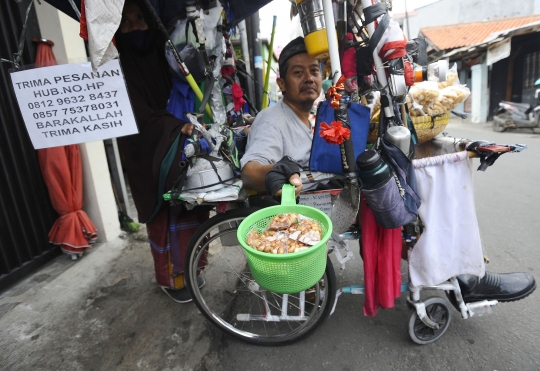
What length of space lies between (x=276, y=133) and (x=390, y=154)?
2.31ft

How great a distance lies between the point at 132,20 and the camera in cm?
218

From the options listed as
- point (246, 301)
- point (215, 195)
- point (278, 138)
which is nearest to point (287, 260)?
point (215, 195)

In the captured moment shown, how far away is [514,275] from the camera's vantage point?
2135 millimetres

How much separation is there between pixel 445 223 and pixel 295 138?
0.99m

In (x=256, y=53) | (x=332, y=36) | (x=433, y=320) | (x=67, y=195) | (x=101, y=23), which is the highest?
(x=256, y=53)

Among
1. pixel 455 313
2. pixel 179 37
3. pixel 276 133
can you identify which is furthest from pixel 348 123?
pixel 455 313

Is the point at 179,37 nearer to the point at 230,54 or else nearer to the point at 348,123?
the point at 230,54

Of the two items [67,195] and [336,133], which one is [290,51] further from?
[67,195]

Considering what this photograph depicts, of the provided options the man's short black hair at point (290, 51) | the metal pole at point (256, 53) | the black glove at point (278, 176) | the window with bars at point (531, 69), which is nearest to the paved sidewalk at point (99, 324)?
the black glove at point (278, 176)

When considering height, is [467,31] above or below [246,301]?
→ above

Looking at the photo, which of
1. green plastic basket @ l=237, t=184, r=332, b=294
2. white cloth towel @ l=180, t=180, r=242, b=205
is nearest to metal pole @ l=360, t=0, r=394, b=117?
green plastic basket @ l=237, t=184, r=332, b=294

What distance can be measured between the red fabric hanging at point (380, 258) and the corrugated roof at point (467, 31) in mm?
14968

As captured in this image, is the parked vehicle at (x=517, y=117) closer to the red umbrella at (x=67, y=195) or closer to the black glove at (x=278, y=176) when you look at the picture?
the black glove at (x=278, y=176)

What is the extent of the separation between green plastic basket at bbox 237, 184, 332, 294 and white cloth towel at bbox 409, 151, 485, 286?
753 mm
